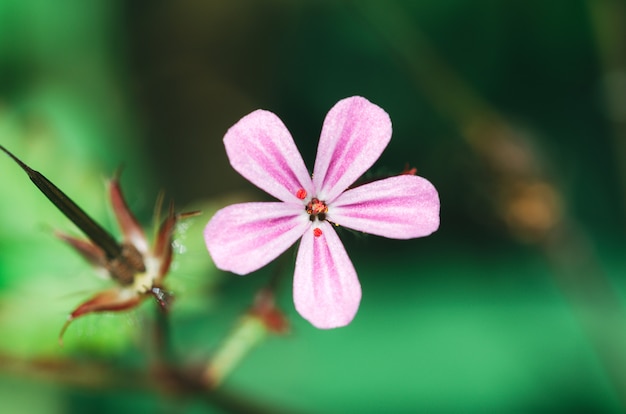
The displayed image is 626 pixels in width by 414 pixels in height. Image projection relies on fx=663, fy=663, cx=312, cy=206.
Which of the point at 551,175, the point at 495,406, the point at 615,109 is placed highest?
the point at 615,109

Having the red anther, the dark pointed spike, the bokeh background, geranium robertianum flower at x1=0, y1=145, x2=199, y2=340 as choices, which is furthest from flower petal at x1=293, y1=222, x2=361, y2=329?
the bokeh background

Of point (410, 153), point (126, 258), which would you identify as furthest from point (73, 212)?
point (410, 153)

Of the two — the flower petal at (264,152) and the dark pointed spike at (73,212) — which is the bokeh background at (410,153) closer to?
the dark pointed spike at (73,212)

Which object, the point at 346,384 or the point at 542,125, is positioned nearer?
the point at 346,384

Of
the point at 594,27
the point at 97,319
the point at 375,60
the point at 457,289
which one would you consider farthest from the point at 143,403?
the point at 594,27

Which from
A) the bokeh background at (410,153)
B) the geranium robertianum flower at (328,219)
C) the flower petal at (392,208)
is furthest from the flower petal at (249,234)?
the bokeh background at (410,153)

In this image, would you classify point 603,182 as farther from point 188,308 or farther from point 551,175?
point 188,308

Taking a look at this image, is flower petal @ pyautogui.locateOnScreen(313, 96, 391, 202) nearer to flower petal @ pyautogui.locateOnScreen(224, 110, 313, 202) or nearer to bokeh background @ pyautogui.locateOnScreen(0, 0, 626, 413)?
flower petal @ pyautogui.locateOnScreen(224, 110, 313, 202)
